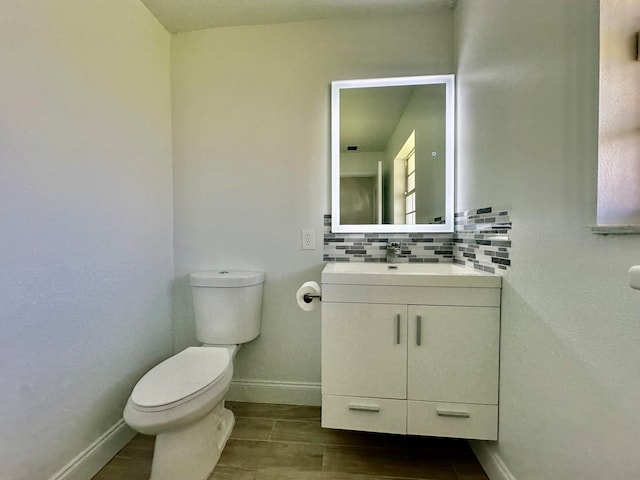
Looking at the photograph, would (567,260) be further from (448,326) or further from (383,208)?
(383,208)

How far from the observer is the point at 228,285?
1.53m

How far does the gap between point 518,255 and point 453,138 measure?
0.86 metres

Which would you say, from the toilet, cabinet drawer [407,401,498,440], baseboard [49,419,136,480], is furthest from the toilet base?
cabinet drawer [407,401,498,440]

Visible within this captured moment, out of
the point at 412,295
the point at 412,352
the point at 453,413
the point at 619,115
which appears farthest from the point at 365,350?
the point at 619,115

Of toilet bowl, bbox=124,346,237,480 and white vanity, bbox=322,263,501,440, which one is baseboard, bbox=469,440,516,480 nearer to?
white vanity, bbox=322,263,501,440

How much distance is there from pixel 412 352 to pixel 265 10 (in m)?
1.87

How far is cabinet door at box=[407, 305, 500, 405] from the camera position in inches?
44.2

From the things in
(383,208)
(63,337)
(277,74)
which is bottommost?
(63,337)

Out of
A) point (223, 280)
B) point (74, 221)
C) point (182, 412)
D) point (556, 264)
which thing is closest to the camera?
point (556, 264)

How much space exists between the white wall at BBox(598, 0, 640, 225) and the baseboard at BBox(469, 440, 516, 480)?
1.00 m

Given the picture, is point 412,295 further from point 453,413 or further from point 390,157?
point 390,157

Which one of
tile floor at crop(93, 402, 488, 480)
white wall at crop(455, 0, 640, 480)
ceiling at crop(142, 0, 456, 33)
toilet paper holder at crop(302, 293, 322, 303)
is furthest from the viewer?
ceiling at crop(142, 0, 456, 33)

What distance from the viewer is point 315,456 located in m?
1.29

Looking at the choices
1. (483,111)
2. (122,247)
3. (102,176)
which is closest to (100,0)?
(102,176)
